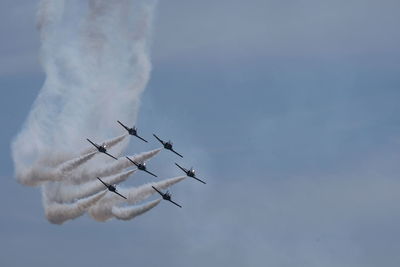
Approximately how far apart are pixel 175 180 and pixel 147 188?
3.08 m

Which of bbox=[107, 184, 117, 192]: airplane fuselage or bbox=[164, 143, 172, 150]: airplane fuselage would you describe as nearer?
bbox=[107, 184, 117, 192]: airplane fuselage

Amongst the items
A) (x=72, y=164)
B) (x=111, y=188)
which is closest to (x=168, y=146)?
(x=111, y=188)

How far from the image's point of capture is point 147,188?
313 ft

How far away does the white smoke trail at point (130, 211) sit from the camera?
308 feet

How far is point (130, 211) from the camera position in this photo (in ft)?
309

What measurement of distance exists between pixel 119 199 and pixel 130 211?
180 centimetres

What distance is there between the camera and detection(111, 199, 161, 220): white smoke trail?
93.9 meters

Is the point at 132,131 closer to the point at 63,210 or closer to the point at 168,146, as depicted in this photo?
the point at 168,146

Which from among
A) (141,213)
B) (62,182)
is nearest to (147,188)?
(141,213)

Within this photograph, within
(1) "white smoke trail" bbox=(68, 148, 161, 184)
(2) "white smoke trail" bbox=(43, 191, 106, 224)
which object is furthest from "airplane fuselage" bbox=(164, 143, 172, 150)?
(2) "white smoke trail" bbox=(43, 191, 106, 224)

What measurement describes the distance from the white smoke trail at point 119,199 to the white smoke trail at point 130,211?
543 mm

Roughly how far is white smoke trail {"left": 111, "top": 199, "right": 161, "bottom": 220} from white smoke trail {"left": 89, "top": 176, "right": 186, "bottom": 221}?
0.54 m

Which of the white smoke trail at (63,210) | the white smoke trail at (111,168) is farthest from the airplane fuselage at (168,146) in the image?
the white smoke trail at (63,210)

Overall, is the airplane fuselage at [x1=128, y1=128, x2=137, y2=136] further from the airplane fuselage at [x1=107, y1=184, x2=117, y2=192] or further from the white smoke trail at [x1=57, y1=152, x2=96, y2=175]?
the airplane fuselage at [x1=107, y1=184, x2=117, y2=192]
